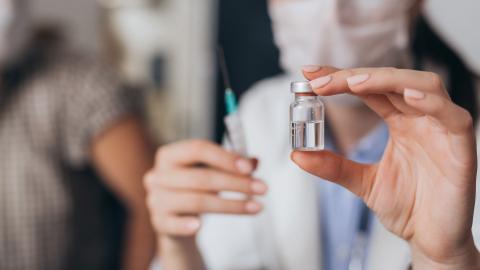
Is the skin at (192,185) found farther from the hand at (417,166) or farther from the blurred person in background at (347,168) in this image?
the hand at (417,166)

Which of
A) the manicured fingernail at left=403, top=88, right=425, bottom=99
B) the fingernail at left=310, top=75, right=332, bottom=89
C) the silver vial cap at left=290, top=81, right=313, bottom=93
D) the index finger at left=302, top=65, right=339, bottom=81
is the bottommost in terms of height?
the manicured fingernail at left=403, top=88, right=425, bottom=99

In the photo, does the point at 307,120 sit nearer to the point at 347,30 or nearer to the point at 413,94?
the point at 413,94

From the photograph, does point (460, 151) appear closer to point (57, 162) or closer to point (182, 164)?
point (182, 164)

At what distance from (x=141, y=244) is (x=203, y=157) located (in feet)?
2.13

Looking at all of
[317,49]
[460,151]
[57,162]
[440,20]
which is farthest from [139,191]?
[460,151]

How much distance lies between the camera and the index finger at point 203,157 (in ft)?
2.17

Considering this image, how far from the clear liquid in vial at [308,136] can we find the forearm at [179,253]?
295 millimetres

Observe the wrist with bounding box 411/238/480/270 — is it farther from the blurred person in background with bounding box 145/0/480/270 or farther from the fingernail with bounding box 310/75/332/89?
the fingernail with bounding box 310/75/332/89

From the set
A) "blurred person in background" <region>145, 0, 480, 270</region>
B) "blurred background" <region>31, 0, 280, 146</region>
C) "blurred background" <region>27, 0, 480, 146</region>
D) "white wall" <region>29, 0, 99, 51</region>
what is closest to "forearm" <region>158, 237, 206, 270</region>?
"blurred person in background" <region>145, 0, 480, 270</region>

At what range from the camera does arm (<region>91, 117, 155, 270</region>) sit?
1.20m

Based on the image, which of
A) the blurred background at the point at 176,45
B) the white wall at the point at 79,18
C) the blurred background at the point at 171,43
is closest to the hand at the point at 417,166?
the blurred background at the point at 176,45

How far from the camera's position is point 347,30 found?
0.70 metres

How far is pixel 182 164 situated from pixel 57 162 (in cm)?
59

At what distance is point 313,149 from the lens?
0.48 meters
